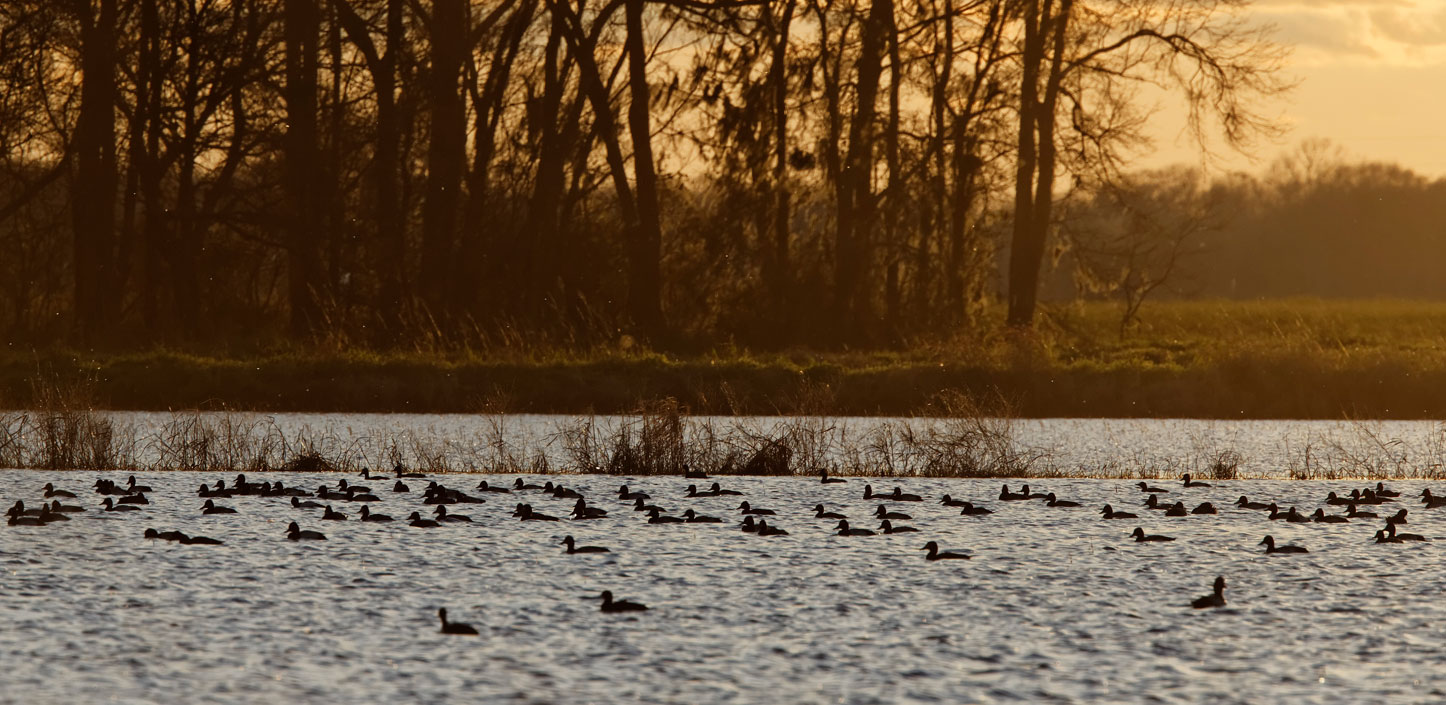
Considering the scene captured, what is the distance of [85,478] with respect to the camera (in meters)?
15.2

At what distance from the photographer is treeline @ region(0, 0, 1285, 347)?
90.5 feet

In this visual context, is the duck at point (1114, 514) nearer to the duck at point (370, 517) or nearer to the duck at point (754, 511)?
the duck at point (754, 511)

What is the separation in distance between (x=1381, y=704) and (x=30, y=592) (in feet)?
23.9

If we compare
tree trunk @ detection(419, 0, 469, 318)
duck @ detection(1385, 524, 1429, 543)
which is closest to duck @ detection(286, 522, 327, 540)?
duck @ detection(1385, 524, 1429, 543)

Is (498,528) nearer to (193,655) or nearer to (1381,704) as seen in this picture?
(193,655)

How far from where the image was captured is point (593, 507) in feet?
43.9

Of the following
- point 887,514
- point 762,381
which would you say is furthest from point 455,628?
point 762,381

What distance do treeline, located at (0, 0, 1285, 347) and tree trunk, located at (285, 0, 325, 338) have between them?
0.17 feet

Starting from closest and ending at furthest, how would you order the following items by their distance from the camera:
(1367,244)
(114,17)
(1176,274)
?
(114,17), (1176,274), (1367,244)

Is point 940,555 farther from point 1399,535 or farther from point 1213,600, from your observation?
point 1399,535

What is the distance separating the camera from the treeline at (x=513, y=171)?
2759 cm

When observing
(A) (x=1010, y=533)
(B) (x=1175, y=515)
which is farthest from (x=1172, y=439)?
(A) (x=1010, y=533)

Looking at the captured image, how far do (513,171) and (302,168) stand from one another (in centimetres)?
391

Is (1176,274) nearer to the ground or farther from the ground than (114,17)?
nearer to the ground
